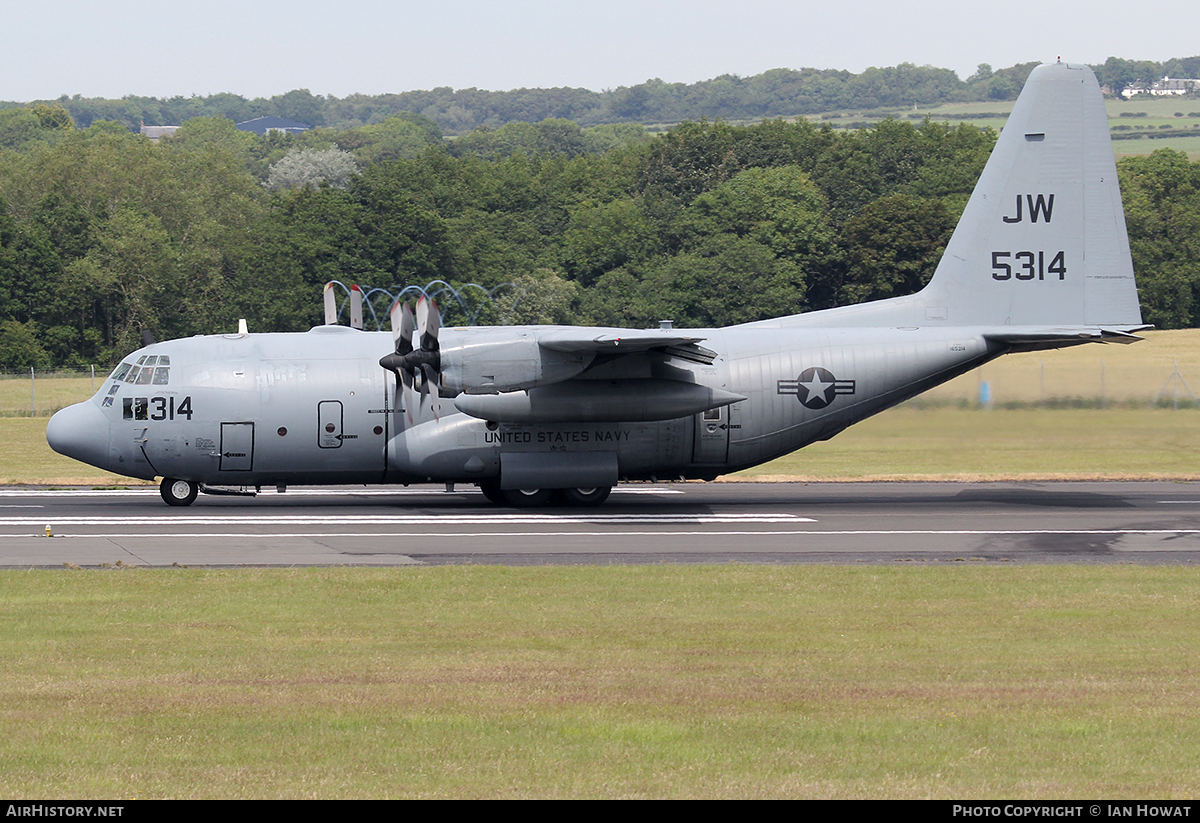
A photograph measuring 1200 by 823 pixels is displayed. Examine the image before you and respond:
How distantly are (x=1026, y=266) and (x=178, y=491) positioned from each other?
65.2 ft

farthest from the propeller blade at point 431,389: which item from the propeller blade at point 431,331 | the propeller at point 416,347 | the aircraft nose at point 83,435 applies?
the aircraft nose at point 83,435

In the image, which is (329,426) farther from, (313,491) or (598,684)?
(598,684)

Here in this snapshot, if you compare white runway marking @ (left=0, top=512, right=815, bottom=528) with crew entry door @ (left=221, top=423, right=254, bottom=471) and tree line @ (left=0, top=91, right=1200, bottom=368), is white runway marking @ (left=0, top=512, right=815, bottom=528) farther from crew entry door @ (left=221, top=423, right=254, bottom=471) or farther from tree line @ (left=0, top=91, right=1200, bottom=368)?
tree line @ (left=0, top=91, right=1200, bottom=368)

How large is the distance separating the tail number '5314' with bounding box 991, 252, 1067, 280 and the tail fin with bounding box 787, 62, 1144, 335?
23 mm

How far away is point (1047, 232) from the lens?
1158 inches

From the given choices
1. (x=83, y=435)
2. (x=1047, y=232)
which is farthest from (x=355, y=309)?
(x=1047, y=232)

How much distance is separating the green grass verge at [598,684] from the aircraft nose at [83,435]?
28.4 feet

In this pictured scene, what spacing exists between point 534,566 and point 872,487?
15.5 metres

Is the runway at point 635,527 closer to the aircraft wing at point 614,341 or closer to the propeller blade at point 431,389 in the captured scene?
the propeller blade at point 431,389

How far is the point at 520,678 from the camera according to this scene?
1256 centimetres

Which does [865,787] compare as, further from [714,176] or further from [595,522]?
[714,176]

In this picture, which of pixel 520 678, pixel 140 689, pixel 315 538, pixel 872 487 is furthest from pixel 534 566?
pixel 872 487

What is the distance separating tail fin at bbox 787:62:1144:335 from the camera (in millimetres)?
29219

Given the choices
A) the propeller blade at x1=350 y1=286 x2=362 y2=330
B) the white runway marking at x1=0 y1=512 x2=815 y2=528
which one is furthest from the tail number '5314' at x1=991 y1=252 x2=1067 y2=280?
the propeller blade at x1=350 y1=286 x2=362 y2=330
